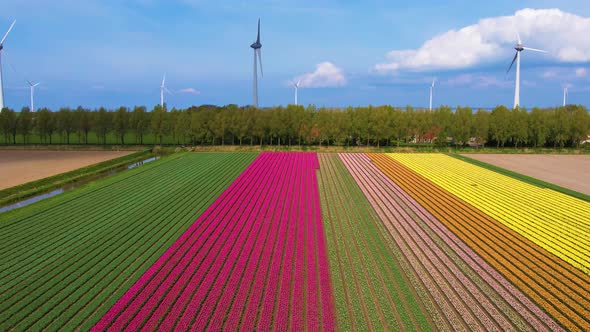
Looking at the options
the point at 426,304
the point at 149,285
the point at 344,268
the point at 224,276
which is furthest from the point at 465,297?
the point at 149,285

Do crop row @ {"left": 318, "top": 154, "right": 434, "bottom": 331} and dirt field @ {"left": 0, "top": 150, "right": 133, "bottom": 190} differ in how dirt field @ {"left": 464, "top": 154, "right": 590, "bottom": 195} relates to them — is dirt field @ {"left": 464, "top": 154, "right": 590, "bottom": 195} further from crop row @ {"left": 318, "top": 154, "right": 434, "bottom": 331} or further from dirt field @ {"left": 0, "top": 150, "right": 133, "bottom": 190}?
dirt field @ {"left": 0, "top": 150, "right": 133, "bottom": 190}

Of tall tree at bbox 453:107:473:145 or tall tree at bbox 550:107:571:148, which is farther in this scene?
tall tree at bbox 453:107:473:145

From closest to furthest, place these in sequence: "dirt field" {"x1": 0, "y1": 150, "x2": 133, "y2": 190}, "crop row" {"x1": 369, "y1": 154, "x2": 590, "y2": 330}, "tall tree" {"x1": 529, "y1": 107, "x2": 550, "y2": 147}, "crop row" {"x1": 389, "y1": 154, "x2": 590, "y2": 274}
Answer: "crop row" {"x1": 369, "y1": 154, "x2": 590, "y2": 330}, "crop row" {"x1": 389, "y1": 154, "x2": 590, "y2": 274}, "dirt field" {"x1": 0, "y1": 150, "x2": 133, "y2": 190}, "tall tree" {"x1": 529, "y1": 107, "x2": 550, "y2": 147}

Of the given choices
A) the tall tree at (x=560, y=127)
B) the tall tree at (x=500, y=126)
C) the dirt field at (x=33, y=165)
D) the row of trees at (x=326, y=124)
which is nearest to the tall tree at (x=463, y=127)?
the row of trees at (x=326, y=124)

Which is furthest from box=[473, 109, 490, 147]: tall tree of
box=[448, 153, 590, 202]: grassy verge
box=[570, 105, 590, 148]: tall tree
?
box=[448, 153, 590, 202]: grassy verge

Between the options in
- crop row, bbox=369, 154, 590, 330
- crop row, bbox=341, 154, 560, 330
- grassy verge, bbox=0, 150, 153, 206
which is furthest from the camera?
grassy verge, bbox=0, 150, 153, 206

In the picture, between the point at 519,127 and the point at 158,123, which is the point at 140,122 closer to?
the point at 158,123
